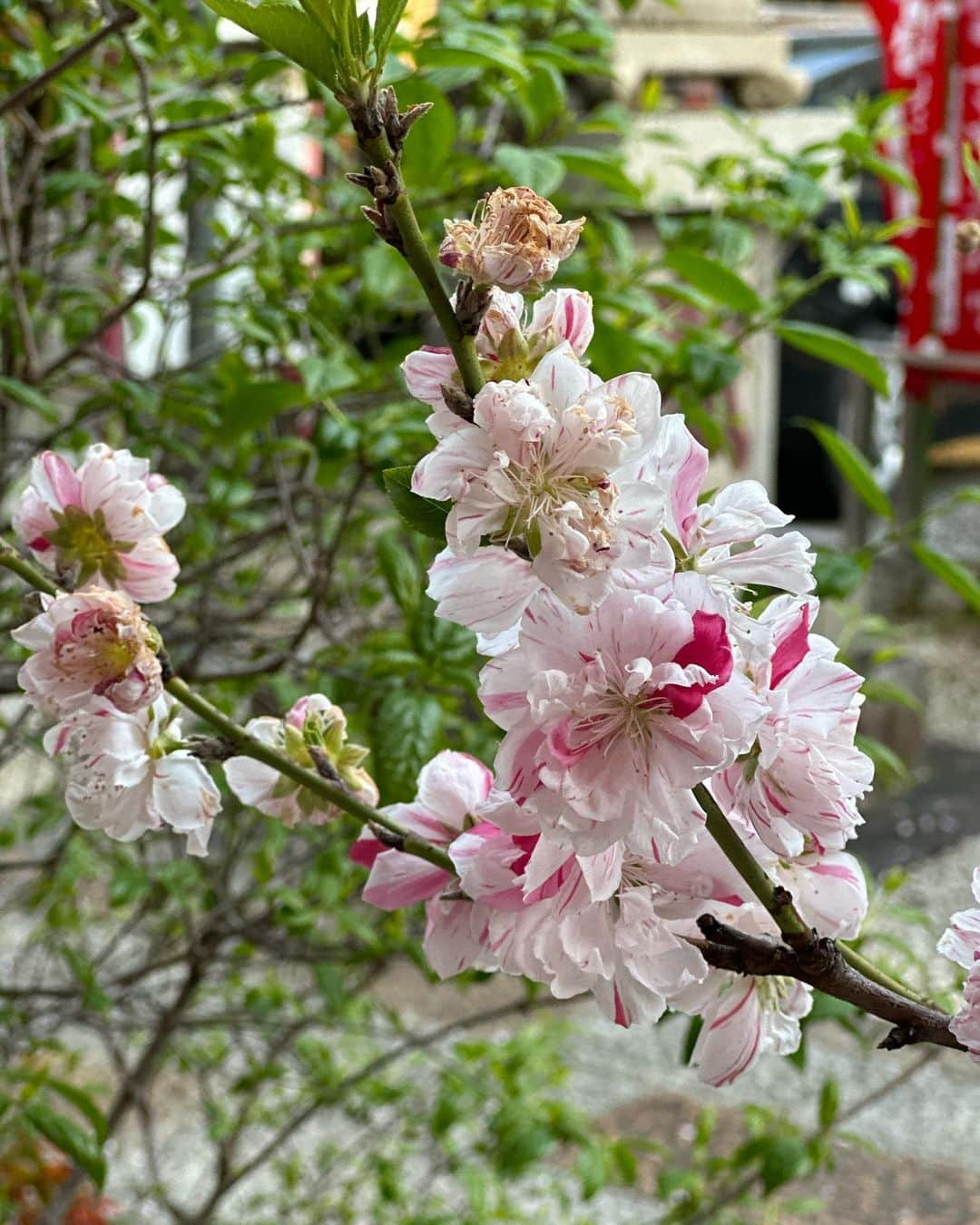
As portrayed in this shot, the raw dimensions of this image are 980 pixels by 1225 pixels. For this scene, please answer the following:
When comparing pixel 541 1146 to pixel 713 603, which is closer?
pixel 713 603

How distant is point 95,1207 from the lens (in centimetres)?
163

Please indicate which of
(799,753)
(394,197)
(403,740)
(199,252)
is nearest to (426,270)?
(394,197)

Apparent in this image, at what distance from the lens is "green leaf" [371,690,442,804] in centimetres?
68

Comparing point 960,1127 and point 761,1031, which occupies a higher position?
point 761,1031

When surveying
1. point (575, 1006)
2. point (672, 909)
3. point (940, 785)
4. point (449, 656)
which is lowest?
point (940, 785)

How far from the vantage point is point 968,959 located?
384 millimetres

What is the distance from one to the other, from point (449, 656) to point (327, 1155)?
1.12 metres

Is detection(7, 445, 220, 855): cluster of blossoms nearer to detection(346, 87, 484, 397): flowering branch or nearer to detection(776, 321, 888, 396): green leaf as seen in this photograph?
detection(346, 87, 484, 397): flowering branch

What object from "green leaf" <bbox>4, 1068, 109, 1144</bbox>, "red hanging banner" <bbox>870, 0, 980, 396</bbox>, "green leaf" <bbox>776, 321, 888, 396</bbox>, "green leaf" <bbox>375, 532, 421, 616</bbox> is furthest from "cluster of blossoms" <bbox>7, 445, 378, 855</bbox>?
"red hanging banner" <bbox>870, 0, 980, 396</bbox>

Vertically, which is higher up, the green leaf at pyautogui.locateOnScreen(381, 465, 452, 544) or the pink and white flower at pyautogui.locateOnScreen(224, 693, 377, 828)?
the green leaf at pyautogui.locateOnScreen(381, 465, 452, 544)

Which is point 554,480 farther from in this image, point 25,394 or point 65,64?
point 25,394

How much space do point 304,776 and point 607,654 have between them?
135 mm

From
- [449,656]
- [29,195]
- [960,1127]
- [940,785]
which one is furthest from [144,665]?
[940,785]

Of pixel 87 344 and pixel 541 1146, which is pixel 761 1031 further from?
pixel 541 1146
